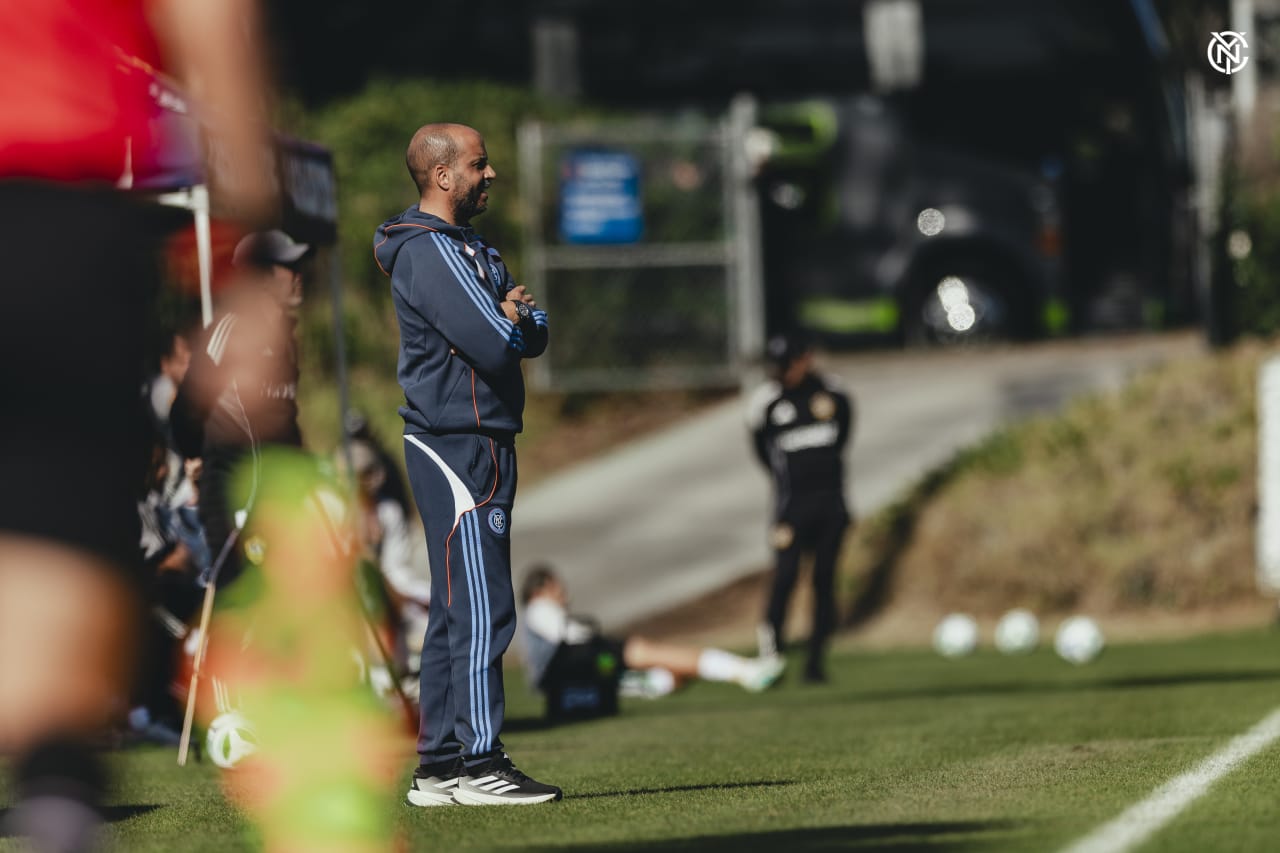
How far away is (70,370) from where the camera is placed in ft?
13.6

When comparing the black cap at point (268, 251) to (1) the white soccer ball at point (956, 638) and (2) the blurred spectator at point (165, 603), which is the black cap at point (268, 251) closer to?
(2) the blurred spectator at point (165, 603)

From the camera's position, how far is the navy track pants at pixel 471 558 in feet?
20.6

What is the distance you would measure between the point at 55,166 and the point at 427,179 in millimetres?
2136

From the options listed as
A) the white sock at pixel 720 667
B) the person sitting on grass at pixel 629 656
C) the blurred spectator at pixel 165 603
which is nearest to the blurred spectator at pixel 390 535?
the person sitting on grass at pixel 629 656

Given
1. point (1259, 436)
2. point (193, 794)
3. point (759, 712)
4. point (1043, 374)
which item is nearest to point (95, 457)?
point (193, 794)

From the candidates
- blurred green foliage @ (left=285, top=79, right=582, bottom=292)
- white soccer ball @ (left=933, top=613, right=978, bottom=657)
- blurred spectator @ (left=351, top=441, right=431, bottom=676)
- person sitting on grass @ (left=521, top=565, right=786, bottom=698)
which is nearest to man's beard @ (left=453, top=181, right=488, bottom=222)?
person sitting on grass @ (left=521, top=565, right=786, bottom=698)

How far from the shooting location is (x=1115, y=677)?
1166cm

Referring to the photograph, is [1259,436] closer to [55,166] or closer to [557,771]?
[557,771]

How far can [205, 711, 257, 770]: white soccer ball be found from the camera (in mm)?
8398

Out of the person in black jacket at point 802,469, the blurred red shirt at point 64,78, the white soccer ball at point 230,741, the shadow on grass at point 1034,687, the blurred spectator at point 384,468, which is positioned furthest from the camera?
the blurred spectator at point 384,468

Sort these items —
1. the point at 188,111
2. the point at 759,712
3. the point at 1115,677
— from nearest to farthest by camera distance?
the point at 188,111 → the point at 759,712 → the point at 1115,677

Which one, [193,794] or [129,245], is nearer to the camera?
[129,245]

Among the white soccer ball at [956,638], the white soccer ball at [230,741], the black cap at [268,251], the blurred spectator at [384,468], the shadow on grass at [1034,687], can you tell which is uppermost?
the black cap at [268,251]

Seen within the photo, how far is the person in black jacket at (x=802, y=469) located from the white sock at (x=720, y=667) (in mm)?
A: 1251
